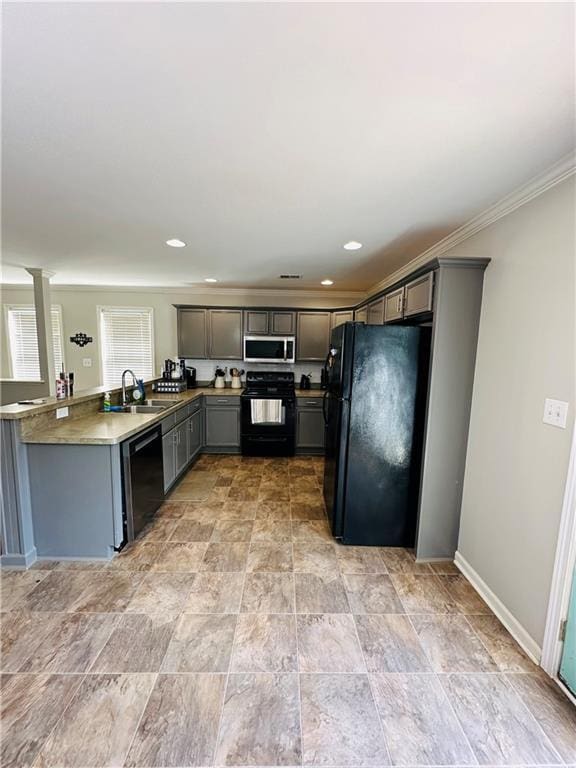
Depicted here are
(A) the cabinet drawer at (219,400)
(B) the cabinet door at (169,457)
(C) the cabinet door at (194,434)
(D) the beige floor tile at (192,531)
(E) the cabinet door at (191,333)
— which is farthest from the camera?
(E) the cabinet door at (191,333)

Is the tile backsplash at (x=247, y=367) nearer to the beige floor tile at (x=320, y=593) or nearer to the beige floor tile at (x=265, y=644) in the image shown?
the beige floor tile at (x=320, y=593)

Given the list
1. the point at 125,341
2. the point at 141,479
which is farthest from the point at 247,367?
the point at 141,479

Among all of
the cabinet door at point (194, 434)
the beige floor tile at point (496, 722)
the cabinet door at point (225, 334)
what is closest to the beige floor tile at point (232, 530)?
the cabinet door at point (194, 434)

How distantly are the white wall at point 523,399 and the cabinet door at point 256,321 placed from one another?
9.97 feet

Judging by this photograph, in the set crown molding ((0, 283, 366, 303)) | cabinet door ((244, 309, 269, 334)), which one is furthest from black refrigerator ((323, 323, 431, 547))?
crown molding ((0, 283, 366, 303))

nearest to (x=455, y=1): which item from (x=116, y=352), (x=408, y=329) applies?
(x=408, y=329)

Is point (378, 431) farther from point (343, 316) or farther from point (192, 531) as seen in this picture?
point (343, 316)

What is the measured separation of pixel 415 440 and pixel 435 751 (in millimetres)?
1594

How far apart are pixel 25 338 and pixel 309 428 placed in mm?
4829

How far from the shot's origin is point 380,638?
168cm

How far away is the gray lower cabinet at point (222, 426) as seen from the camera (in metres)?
4.46

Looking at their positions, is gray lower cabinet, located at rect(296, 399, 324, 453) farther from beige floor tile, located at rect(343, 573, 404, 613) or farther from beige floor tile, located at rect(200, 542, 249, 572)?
beige floor tile, located at rect(343, 573, 404, 613)

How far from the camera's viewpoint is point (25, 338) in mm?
5121

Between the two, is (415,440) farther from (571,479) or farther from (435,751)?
(435,751)
